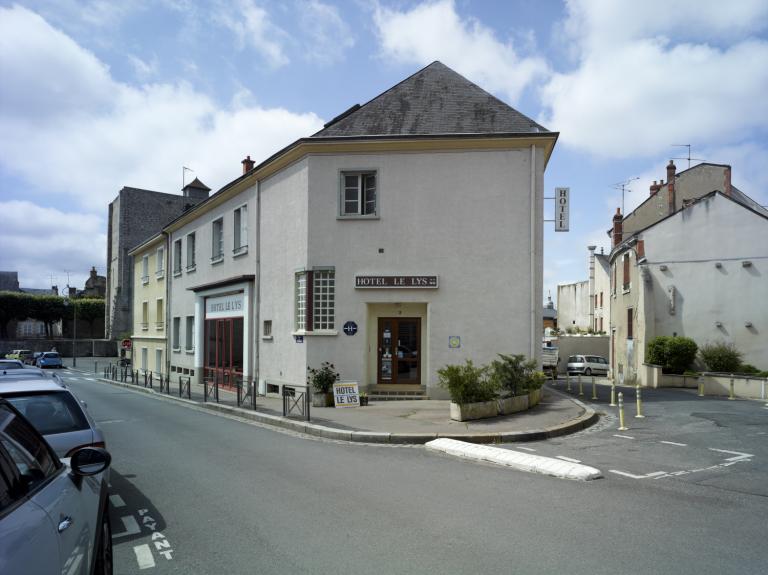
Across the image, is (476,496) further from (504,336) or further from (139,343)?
(139,343)

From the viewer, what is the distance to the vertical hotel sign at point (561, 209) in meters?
17.2

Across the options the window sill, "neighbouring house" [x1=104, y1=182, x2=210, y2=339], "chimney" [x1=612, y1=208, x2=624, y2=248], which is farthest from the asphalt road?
"neighbouring house" [x1=104, y1=182, x2=210, y2=339]

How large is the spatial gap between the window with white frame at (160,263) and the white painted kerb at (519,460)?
2576cm

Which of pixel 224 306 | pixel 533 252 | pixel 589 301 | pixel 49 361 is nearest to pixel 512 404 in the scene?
pixel 533 252

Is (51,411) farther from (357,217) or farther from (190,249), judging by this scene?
(190,249)

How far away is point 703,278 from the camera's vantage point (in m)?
26.7

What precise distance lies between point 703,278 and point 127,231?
188 feet

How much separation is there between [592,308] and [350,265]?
42.7m

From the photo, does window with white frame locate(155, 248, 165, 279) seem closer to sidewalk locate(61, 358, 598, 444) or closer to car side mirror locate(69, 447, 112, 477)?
sidewalk locate(61, 358, 598, 444)

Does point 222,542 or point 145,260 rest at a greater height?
point 145,260

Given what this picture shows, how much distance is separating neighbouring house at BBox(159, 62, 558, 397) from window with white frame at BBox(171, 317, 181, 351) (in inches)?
514

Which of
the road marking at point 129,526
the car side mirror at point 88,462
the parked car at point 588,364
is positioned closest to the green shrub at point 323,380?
the road marking at point 129,526

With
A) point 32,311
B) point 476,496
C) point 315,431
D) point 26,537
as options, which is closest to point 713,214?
point 315,431

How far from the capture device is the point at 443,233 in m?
16.8
